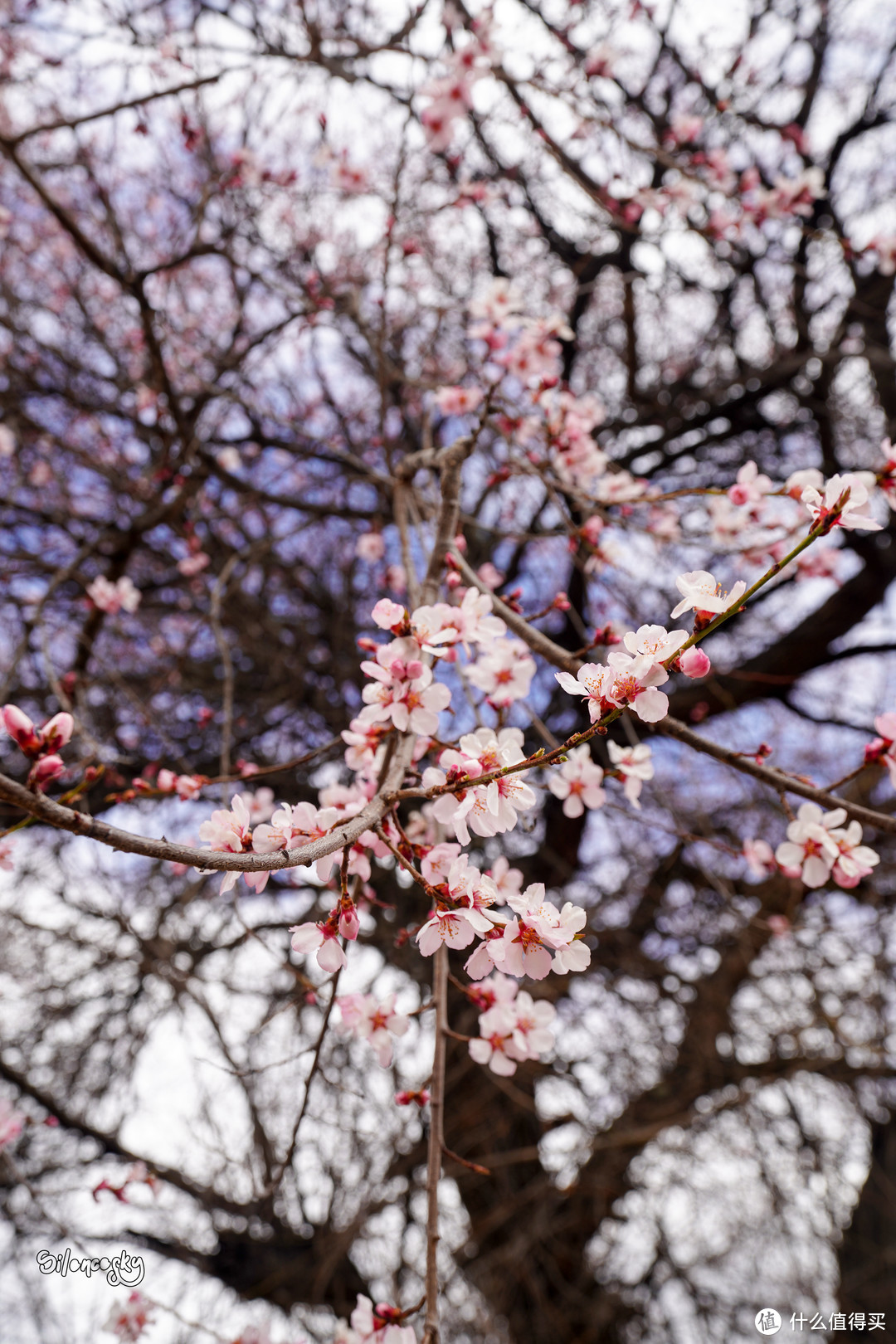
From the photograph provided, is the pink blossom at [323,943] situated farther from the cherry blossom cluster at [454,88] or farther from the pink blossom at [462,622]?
the cherry blossom cluster at [454,88]

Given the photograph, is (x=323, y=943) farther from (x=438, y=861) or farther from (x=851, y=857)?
(x=851, y=857)

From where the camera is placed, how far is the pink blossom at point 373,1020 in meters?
1.33

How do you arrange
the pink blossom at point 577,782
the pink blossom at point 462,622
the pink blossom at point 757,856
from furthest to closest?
the pink blossom at point 757,856 → the pink blossom at point 577,782 → the pink blossom at point 462,622

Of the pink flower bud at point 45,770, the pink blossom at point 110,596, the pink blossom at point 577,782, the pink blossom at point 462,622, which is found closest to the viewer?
the pink flower bud at point 45,770

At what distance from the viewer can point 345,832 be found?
76 centimetres

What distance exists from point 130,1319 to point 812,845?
208 centimetres

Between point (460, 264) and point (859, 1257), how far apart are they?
6.07 metres

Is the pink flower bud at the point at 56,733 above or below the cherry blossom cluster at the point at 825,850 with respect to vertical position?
below

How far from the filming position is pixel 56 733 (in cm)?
73

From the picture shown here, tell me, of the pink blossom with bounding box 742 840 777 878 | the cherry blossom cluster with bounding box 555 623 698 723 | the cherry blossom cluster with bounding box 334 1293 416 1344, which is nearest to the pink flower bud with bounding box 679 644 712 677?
the cherry blossom cluster with bounding box 555 623 698 723

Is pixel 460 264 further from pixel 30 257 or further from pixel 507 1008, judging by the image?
pixel 507 1008

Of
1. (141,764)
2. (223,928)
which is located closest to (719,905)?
(223,928)

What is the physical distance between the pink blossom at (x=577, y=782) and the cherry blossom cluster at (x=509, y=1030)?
36cm

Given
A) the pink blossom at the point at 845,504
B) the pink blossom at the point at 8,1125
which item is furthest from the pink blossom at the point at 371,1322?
the pink blossom at the point at 8,1125
